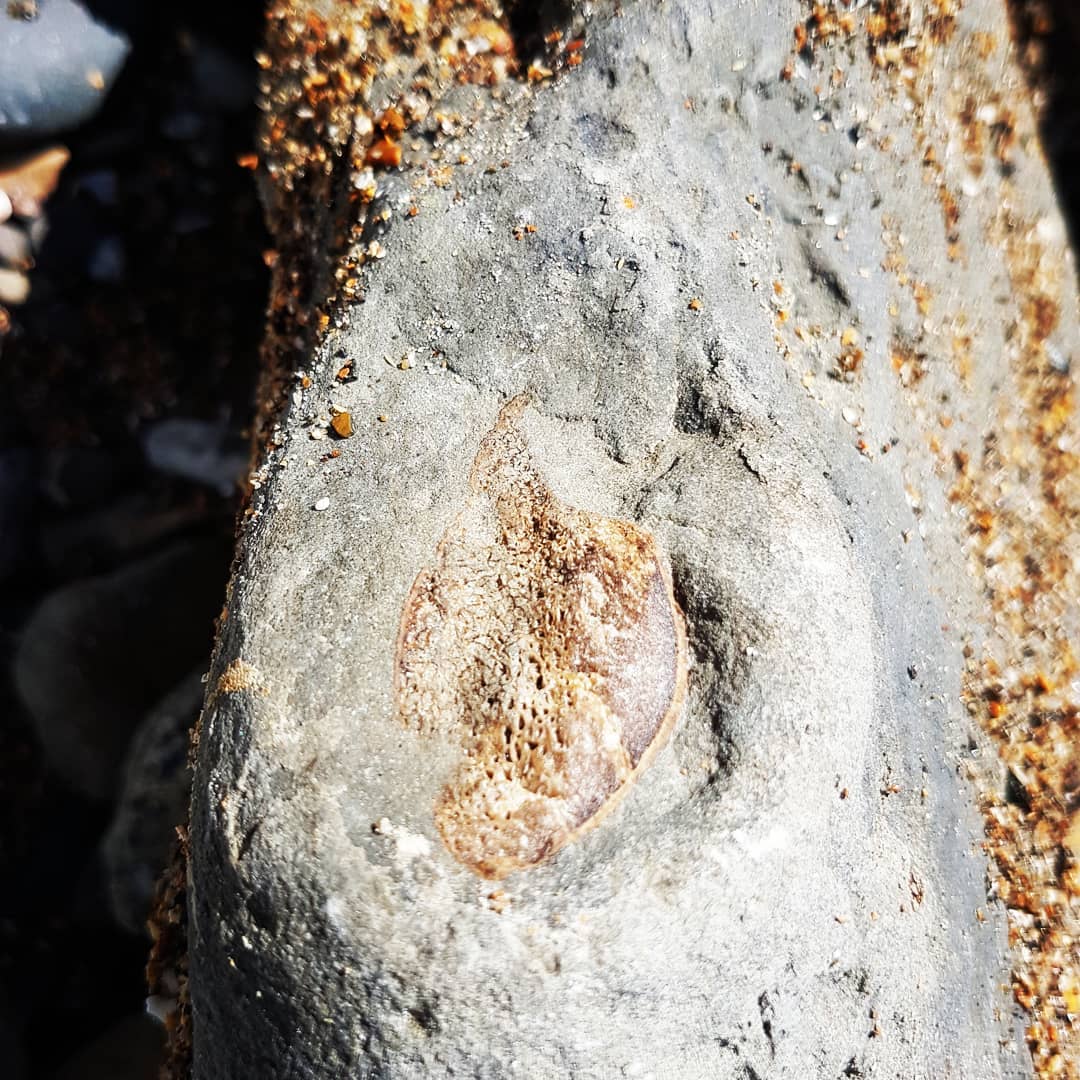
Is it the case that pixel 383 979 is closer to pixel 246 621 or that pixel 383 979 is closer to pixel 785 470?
pixel 246 621

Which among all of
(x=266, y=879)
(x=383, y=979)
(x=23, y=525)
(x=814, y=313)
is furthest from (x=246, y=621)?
(x=23, y=525)

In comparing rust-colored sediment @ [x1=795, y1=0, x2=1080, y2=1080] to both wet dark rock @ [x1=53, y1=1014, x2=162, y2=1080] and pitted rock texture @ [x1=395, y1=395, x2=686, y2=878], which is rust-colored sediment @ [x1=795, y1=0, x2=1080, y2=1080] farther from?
wet dark rock @ [x1=53, y1=1014, x2=162, y2=1080]

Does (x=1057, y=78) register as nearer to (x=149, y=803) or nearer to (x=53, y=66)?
(x=53, y=66)

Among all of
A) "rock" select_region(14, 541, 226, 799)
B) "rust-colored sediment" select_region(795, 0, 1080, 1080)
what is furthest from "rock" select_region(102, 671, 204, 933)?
"rust-colored sediment" select_region(795, 0, 1080, 1080)

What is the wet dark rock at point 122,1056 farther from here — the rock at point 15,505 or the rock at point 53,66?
the rock at point 53,66

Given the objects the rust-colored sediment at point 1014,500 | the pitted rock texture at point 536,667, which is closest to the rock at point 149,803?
the pitted rock texture at point 536,667
